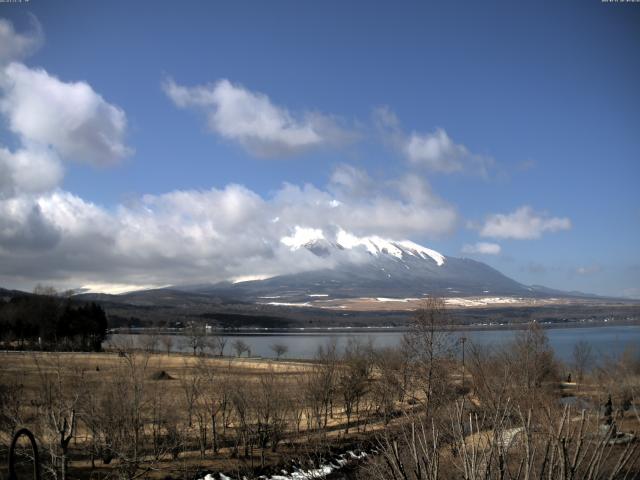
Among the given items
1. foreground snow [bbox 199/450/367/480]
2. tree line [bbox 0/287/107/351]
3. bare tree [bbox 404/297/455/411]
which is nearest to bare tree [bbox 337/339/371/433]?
foreground snow [bbox 199/450/367/480]

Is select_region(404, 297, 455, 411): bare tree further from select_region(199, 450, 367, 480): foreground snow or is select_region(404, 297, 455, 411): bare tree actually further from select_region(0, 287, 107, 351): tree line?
select_region(0, 287, 107, 351): tree line

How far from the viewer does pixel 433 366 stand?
3712 cm

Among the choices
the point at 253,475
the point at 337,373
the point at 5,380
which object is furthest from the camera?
the point at 337,373

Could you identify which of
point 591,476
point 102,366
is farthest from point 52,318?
point 591,476

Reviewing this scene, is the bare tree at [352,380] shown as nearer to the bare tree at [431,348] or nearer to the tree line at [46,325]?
the bare tree at [431,348]

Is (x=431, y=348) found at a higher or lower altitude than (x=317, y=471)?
higher

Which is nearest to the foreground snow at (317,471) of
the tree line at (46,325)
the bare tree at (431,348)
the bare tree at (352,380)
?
the bare tree at (431,348)

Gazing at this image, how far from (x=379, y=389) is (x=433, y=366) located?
488 inches

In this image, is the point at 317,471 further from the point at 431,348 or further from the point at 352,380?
the point at 352,380

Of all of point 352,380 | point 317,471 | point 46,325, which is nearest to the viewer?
point 317,471

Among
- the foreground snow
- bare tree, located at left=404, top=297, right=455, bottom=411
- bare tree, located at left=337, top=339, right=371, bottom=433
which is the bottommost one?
the foreground snow

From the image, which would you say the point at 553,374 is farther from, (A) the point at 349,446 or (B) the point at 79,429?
(B) the point at 79,429

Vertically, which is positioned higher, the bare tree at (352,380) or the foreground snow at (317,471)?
the bare tree at (352,380)

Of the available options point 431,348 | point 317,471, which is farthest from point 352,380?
point 317,471
